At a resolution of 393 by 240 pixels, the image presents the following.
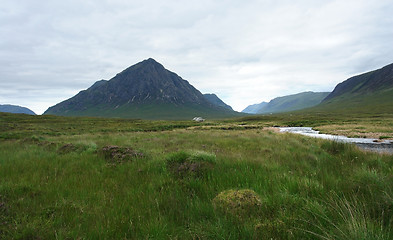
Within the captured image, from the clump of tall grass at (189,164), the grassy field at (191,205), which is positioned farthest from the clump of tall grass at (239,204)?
the clump of tall grass at (189,164)

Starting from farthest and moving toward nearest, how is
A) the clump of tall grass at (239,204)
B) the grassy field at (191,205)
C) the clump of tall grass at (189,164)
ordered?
the clump of tall grass at (189,164)
the clump of tall grass at (239,204)
the grassy field at (191,205)

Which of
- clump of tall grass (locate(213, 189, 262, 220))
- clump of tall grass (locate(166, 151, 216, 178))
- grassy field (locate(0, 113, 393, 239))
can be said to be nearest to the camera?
grassy field (locate(0, 113, 393, 239))

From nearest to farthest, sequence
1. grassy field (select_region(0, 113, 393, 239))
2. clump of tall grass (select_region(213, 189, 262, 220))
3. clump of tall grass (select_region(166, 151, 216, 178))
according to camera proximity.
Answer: grassy field (select_region(0, 113, 393, 239))
clump of tall grass (select_region(213, 189, 262, 220))
clump of tall grass (select_region(166, 151, 216, 178))

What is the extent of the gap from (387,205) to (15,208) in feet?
21.1

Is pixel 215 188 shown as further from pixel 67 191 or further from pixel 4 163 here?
pixel 4 163

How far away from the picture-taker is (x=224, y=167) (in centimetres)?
600

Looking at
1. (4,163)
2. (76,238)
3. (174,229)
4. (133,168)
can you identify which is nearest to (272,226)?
(174,229)

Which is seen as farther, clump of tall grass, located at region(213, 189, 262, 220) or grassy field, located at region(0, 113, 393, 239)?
clump of tall grass, located at region(213, 189, 262, 220)

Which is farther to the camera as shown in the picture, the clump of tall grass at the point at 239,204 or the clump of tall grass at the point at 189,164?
the clump of tall grass at the point at 189,164

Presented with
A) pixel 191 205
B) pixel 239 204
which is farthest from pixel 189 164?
pixel 239 204

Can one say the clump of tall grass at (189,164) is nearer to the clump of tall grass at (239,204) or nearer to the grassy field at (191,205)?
the grassy field at (191,205)

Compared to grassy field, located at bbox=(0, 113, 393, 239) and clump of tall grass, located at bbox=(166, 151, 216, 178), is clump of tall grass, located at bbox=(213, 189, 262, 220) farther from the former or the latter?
clump of tall grass, located at bbox=(166, 151, 216, 178)

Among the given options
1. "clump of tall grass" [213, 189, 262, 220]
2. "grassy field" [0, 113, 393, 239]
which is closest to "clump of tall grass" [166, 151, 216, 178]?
"grassy field" [0, 113, 393, 239]

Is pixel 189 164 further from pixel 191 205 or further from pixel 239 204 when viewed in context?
pixel 239 204
